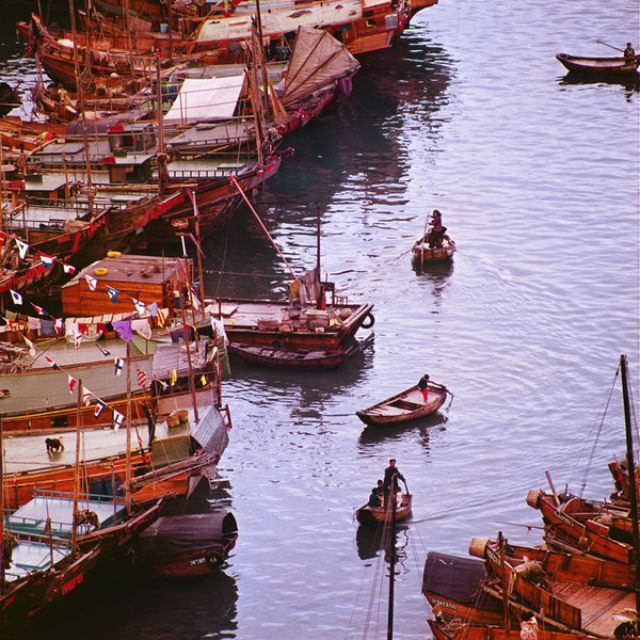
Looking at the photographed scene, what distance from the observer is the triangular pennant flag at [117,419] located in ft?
151

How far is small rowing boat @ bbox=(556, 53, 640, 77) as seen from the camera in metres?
108

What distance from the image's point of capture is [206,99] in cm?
8925

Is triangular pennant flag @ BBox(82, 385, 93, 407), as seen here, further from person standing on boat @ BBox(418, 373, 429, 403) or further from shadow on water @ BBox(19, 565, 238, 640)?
person standing on boat @ BBox(418, 373, 429, 403)

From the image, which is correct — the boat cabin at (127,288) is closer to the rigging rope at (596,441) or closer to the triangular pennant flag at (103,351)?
the triangular pennant flag at (103,351)

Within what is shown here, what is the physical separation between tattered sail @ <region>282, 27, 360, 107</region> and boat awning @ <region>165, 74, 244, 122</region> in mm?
3425

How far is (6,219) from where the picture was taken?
69.6 m

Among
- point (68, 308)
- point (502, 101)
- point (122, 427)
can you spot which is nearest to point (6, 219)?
point (68, 308)

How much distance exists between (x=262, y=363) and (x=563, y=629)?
26210 mm

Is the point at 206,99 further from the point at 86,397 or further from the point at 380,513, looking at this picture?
the point at 380,513

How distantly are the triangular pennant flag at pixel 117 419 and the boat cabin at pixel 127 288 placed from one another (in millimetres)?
9778

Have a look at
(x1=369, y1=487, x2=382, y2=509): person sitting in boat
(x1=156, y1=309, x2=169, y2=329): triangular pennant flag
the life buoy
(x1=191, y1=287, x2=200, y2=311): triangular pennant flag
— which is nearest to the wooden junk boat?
(x1=369, y1=487, x2=382, y2=509): person sitting in boat

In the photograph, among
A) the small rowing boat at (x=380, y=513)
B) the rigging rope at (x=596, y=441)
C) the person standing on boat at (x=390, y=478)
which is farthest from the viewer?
the rigging rope at (x=596, y=441)

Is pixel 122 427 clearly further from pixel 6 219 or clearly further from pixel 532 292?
pixel 532 292

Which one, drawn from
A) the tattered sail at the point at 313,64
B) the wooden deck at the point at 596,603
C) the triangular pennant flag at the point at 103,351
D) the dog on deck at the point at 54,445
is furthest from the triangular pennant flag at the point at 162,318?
the tattered sail at the point at 313,64
